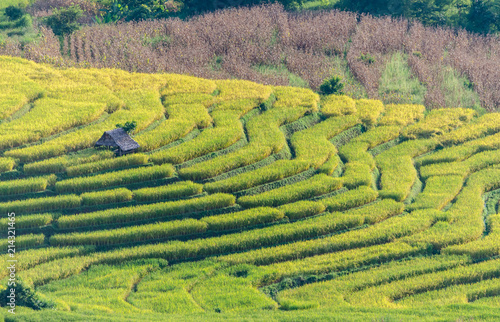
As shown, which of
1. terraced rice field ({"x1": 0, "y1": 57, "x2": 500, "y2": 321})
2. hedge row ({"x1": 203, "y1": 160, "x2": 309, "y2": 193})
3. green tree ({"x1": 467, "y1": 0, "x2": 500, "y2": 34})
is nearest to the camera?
terraced rice field ({"x1": 0, "y1": 57, "x2": 500, "y2": 321})

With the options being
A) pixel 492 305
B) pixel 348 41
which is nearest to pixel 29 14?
pixel 348 41

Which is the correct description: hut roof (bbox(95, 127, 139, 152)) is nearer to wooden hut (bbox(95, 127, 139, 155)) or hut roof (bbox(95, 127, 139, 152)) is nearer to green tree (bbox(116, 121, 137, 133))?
wooden hut (bbox(95, 127, 139, 155))

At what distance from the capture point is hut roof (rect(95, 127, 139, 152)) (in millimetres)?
23938

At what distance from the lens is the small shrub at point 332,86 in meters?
31.0

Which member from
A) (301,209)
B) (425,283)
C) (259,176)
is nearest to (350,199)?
(301,209)

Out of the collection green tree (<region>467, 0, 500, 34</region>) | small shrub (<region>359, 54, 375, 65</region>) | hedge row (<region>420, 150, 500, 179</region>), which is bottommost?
hedge row (<region>420, 150, 500, 179</region>)

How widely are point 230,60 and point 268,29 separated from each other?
4593mm

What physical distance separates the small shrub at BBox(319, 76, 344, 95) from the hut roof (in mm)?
11574

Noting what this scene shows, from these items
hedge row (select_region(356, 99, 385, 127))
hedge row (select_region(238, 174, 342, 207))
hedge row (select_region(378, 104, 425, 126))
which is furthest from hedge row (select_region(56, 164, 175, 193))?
hedge row (select_region(378, 104, 425, 126))

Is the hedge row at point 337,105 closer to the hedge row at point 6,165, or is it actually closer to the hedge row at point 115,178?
the hedge row at point 115,178

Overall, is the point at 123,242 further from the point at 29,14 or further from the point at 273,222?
the point at 29,14

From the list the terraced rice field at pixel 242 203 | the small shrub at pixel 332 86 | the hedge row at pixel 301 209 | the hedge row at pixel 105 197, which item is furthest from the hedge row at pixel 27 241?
the small shrub at pixel 332 86

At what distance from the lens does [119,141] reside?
2400 cm

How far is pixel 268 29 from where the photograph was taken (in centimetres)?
3694
